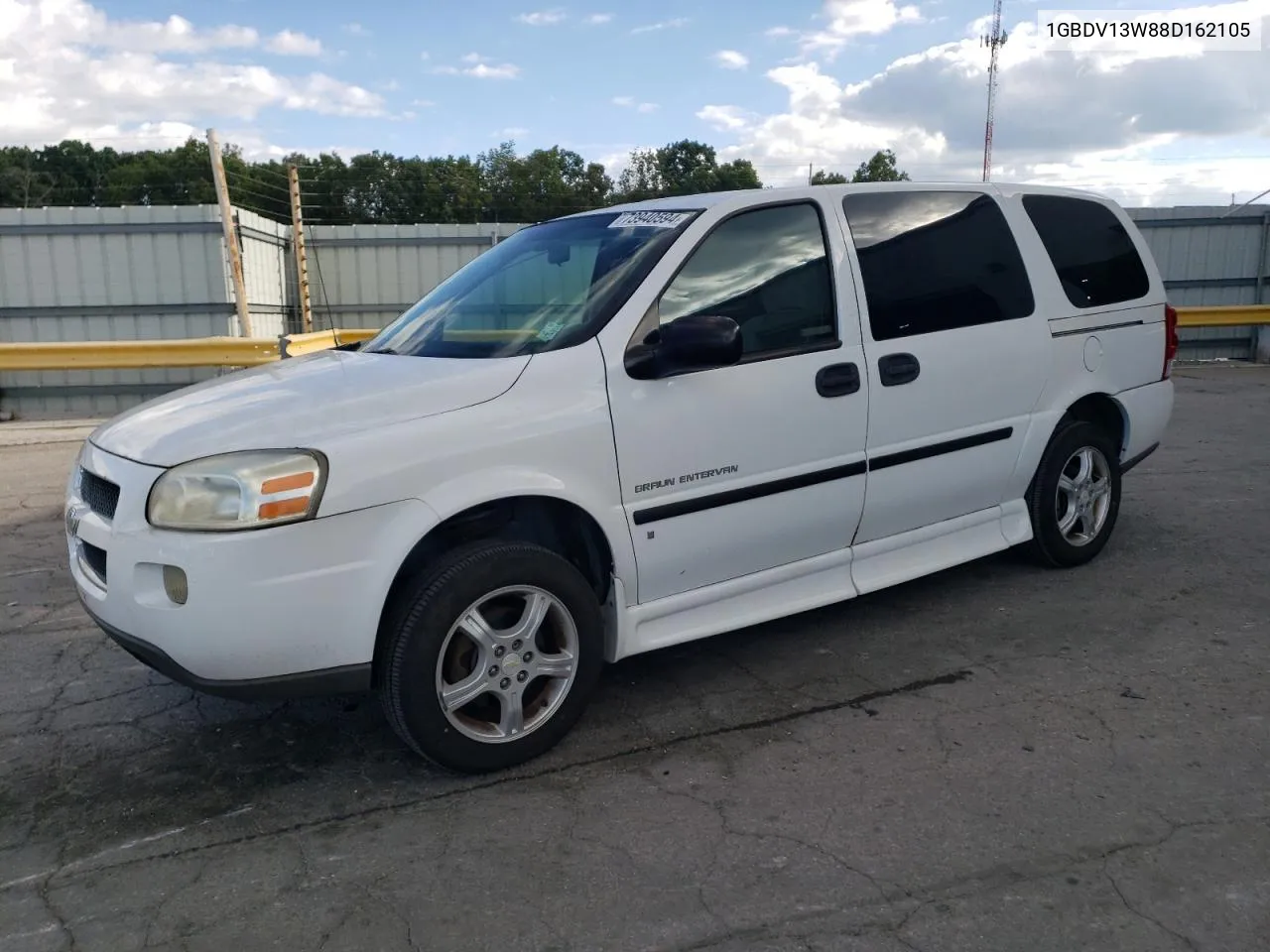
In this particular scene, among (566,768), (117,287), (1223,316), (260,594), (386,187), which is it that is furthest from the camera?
(386,187)

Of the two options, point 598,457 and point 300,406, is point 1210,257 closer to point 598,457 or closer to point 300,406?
point 598,457

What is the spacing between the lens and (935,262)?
4.50 metres

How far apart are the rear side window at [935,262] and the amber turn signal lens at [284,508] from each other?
7.65 feet

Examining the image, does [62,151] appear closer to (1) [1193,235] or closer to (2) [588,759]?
(1) [1193,235]

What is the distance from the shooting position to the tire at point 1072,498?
503cm

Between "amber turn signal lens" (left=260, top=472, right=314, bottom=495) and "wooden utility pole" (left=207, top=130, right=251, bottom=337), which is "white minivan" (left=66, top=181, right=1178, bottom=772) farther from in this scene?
"wooden utility pole" (left=207, top=130, right=251, bottom=337)

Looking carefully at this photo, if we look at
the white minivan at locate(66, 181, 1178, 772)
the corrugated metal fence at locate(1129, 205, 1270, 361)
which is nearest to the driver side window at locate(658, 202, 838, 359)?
the white minivan at locate(66, 181, 1178, 772)

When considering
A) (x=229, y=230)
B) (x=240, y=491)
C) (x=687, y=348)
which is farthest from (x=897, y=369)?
(x=229, y=230)

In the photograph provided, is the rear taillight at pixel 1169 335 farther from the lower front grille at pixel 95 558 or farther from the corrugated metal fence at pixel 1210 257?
the corrugated metal fence at pixel 1210 257

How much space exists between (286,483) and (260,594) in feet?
1.05

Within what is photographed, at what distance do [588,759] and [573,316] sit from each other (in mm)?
1509

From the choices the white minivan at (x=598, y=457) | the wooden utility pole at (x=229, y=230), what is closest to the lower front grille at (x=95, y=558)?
the white minivan at (x=598, y=457)

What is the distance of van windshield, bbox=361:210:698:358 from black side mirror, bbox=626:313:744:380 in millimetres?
188

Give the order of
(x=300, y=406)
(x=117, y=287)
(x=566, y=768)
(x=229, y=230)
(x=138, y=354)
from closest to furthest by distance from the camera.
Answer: (x=300, y=406)
(x=566, y=768)
(x=138, y=354)
(x=229, y=230)
(x=117, y=287)
